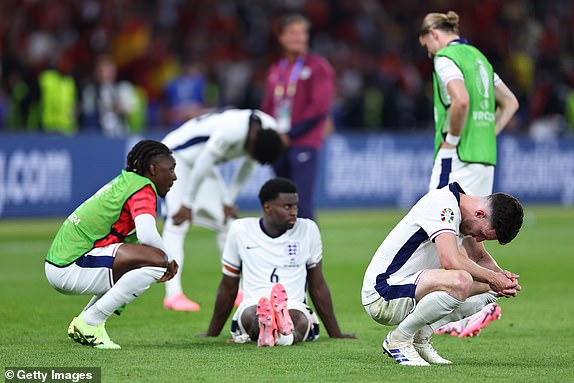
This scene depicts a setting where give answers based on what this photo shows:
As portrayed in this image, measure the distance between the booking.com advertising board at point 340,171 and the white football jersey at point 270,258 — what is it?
9.91 meters

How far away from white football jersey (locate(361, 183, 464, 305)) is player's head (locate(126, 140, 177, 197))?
1.58m

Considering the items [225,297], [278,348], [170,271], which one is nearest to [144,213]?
[170,271]

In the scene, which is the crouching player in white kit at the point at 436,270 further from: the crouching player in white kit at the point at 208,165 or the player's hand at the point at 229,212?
the player's hand at the point at 229,212

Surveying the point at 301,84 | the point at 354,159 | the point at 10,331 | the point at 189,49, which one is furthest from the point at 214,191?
the point at 189,49

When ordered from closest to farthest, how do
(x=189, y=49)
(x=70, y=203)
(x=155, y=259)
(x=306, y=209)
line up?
(x=155, y=259)
(x=306, y=209)
(x=70, y=203)
(x=189, y=49)

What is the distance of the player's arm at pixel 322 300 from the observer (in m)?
8.81

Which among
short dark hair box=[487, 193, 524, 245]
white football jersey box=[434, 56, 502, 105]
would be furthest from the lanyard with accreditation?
short dark hair box=[487, 193, 524, 245]

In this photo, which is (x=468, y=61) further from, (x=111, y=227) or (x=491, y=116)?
(x=111, y=227)

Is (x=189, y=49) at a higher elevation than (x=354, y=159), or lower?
higher

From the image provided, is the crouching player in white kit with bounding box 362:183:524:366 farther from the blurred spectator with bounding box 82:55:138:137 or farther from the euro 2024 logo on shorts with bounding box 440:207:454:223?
the blurred spectator with bounding box 82:55:138:137

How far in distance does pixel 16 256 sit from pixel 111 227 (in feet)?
23.7

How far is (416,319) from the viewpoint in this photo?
294 inches

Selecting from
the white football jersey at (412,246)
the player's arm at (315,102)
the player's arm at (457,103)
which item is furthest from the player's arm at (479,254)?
the player's arm at (315,102)

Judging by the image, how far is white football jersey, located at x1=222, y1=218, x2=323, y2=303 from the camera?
8938mm
